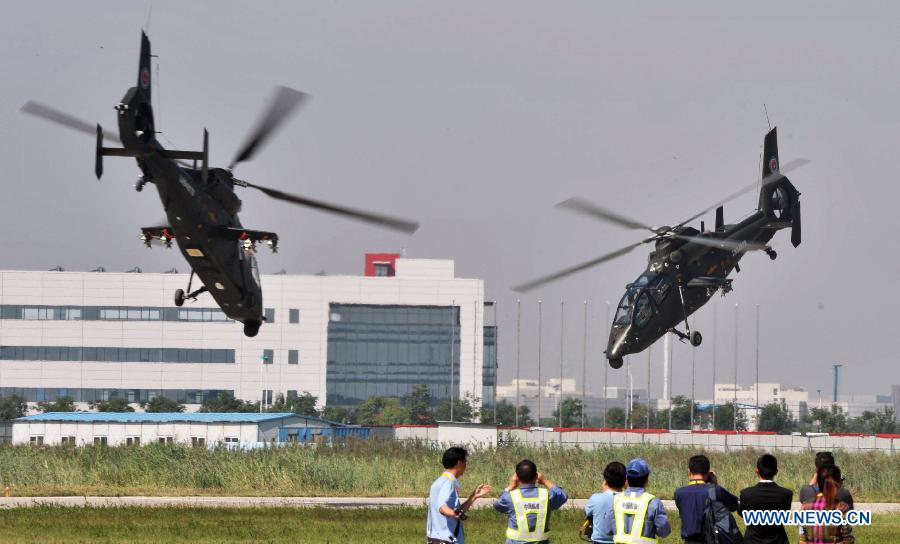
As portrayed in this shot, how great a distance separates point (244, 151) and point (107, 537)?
10.8m

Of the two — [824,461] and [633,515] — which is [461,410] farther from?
[633,515]

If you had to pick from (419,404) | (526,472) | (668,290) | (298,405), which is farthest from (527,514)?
(419,404)

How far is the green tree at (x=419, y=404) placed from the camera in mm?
150375

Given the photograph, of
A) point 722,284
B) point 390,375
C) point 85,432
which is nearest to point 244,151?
point 722,284

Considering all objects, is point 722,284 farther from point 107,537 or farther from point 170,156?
point 107,537

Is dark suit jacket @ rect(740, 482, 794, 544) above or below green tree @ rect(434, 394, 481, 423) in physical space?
above

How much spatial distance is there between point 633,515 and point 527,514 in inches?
45.8

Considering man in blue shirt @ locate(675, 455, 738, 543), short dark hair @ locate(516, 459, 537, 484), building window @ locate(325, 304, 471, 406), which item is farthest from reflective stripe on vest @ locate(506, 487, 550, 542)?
building window @ locate(325, 304, 471, 406)

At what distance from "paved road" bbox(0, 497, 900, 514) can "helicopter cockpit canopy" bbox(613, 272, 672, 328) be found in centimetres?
1098

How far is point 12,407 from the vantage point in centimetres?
13662

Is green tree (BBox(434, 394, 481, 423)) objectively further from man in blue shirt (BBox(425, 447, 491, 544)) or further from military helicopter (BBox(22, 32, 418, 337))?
man in blue shirt (BBox(425, 447, 491, 544))

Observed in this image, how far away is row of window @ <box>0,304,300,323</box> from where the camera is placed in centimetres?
15050

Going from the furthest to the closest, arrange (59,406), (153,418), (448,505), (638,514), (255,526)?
(59,406) < (153,418) < (255,526) < (448,505) < (638,514)

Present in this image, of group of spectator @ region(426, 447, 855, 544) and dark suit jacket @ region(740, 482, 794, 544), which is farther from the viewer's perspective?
dark suit jacket @ region(740, 482, 794, 544)
